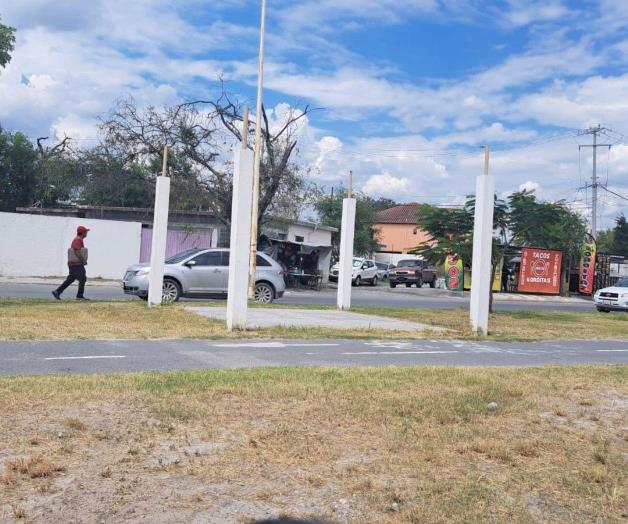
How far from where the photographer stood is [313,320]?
51.7ft

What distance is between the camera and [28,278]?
2841 cm

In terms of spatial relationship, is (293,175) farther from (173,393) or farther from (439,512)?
(439,512)

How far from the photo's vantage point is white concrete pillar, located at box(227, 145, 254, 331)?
12961mm

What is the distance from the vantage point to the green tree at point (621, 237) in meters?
78.2

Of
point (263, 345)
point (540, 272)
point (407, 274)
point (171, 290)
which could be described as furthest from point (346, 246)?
point (540, 272)

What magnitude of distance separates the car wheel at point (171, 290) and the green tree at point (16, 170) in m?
29.3

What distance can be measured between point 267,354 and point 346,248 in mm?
9040

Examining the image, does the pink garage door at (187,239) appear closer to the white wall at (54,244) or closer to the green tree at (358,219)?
the white wall at (54,244)

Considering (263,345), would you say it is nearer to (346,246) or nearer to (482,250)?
(482,250)

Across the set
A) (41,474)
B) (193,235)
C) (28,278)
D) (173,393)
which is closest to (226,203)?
(193,235)

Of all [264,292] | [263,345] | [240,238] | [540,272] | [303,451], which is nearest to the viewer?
[303,451]

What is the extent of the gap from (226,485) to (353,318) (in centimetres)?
1267

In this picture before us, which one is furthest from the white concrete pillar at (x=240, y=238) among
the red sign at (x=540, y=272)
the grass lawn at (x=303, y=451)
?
the red sign at (x=540, y=272)

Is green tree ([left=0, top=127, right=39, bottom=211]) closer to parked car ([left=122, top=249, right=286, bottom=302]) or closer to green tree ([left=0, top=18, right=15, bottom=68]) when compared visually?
green tree ([left=0, top=18, right=15, bottom=68])
